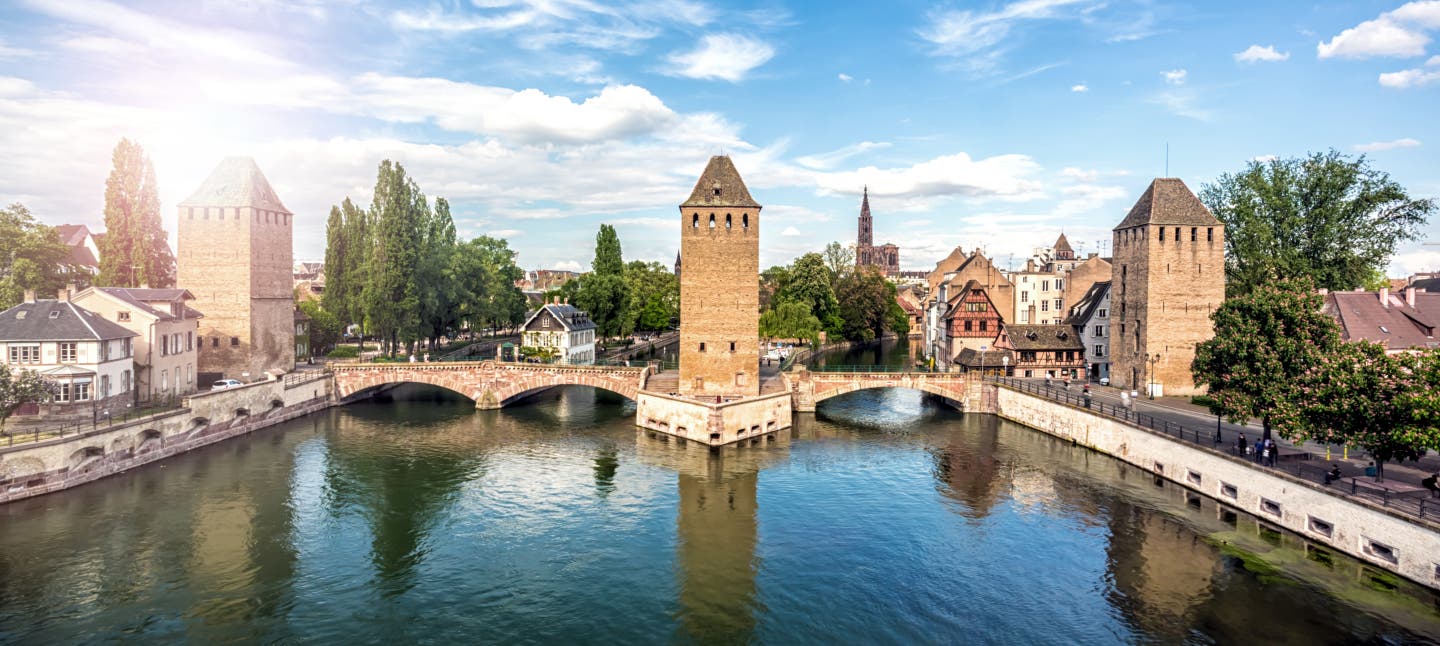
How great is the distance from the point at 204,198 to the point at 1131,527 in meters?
62.3

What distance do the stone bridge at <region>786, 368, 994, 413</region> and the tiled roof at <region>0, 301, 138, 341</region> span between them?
4187 cm

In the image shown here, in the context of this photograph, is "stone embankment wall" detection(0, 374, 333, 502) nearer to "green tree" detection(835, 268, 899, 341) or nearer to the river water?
the river water

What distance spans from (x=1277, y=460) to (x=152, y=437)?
54.3 m

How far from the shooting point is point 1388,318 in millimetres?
46188

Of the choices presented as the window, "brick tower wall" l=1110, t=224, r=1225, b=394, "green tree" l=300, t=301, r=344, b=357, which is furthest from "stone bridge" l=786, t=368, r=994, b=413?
"green tree" l=300, t=301, r=344, b=357

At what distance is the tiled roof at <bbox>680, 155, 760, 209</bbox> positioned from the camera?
49.8 metres

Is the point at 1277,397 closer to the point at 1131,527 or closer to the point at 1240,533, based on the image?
the point at 1240,533

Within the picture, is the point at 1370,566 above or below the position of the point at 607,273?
below

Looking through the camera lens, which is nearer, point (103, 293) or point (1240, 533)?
point (1240, 533)

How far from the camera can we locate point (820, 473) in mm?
40281

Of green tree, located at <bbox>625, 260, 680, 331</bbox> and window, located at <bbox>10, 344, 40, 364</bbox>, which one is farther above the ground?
green tree, located at <bbox>625, 260, 680, 331</bbox>

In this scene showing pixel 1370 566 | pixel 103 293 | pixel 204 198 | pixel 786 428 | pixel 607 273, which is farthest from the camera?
pixel 607 273

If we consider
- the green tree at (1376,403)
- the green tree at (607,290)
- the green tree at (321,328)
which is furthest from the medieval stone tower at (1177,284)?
the green tree at (321,328)

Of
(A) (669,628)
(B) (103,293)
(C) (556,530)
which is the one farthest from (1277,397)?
(B) (103,293)
